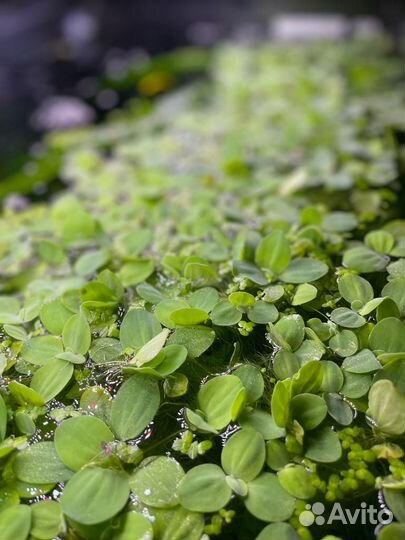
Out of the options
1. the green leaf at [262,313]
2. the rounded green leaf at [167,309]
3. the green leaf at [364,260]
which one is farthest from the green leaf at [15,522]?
the green leaf at [364,260]

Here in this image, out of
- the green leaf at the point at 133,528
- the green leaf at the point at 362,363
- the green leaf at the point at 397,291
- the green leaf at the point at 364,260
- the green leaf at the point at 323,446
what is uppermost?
the green leaf at the point at 397,291

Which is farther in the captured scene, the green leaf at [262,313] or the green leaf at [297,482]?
the green leaf at [262,313]

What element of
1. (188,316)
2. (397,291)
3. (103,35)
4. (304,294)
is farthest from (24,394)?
(103,35)

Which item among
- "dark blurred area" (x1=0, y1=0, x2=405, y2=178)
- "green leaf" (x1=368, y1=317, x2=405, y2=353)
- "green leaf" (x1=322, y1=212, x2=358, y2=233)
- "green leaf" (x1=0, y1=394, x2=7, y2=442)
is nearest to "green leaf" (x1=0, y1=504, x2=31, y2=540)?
"green leaf" (x1=0, y1=394, x2=7, y2=442)

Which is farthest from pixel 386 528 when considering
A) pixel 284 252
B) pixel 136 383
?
pixel 284 252

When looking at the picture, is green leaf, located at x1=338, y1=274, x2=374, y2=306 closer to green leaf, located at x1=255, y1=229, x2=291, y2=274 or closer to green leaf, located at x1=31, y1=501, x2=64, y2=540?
green leaf, located at x1=255, y1=229, x2=291, y2=274

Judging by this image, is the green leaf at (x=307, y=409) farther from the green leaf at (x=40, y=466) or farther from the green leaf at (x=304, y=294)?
the green leaf at (x=40, y=466)
